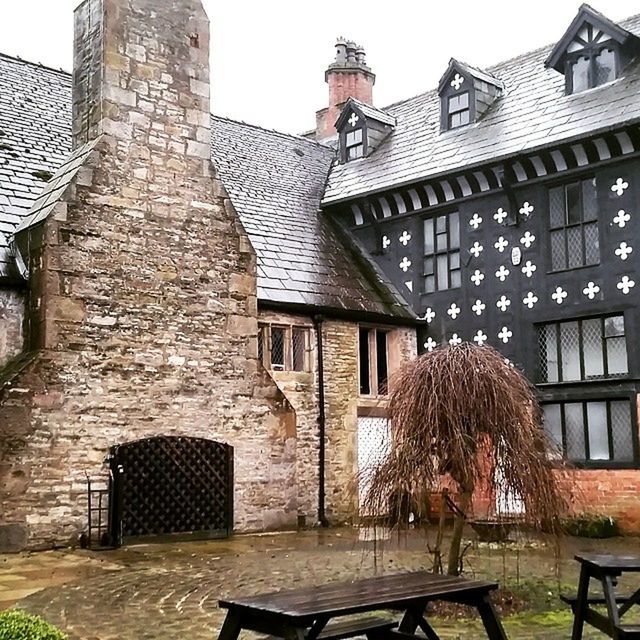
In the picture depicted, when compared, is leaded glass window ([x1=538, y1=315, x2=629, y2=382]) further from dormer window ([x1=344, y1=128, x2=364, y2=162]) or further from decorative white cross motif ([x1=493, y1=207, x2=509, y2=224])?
dormer window ([x1=344, y1=128, x2=364, y2=162])

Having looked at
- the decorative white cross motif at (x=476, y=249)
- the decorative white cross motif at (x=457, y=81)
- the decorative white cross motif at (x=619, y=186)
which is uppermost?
the decorative white cross motif at (x=457, y=81)

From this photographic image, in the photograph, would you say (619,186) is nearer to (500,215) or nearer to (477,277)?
(500,215)

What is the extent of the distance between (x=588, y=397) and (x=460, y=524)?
8116 millimetres

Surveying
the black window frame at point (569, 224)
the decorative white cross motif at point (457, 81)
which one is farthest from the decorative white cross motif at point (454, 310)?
the decorative white cross motif at point (457, 81)

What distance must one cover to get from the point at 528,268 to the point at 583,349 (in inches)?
76.1

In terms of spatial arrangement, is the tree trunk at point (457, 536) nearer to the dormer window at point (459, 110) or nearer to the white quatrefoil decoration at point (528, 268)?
the white quatrefoil decoration at point (528, 268)

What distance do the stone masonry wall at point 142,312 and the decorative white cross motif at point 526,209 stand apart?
5.43m

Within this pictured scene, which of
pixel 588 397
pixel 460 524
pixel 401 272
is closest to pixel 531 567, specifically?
pixel 460 524

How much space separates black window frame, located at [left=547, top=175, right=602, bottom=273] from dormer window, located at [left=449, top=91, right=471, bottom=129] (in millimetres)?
3432

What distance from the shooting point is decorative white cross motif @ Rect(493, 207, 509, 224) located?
17.5m

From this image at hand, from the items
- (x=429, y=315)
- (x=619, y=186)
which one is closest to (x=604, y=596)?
(x=619, y=186)

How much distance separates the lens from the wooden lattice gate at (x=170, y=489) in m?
13.8

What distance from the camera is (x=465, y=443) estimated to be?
26.9ft

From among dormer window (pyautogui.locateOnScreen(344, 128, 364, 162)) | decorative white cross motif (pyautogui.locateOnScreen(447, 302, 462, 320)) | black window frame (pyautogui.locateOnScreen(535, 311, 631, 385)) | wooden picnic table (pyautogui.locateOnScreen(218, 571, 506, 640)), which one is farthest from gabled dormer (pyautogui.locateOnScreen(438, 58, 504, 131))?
wooden picnic table (pyautogui.locateOnScreen(218, 571, 506, 640))
